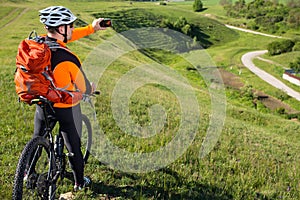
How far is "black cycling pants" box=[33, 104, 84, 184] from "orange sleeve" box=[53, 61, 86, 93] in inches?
16.3

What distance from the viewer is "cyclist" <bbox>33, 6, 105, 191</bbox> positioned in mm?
3939

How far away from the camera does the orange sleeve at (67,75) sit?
3.96 metres

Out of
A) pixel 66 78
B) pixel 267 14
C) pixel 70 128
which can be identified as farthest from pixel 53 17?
pixel 267 14

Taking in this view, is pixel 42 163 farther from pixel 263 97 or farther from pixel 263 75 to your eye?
pixel 263 75

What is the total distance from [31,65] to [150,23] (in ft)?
330

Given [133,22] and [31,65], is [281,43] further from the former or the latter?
[31,65]

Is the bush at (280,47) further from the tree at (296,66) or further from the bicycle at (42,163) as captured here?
the bicycle at (42,163)

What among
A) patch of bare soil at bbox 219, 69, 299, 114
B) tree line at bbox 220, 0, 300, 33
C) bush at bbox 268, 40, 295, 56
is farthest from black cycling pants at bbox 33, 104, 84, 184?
tree line at bbox 220, 0, 300, 33

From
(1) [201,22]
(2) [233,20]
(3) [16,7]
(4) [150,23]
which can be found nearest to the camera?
(3) [16,7]

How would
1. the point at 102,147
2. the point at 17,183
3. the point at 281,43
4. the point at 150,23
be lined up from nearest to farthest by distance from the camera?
1. the point at 17,183
2. the point at 102,147
3. the point at 281,43
4. the point at 150,23

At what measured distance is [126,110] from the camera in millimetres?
10391

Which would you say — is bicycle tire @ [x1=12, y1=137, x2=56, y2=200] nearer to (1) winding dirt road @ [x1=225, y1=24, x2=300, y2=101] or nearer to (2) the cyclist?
(2) the cyclist

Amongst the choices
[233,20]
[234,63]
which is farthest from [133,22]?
[233,20]

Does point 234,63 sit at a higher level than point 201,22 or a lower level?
lower
